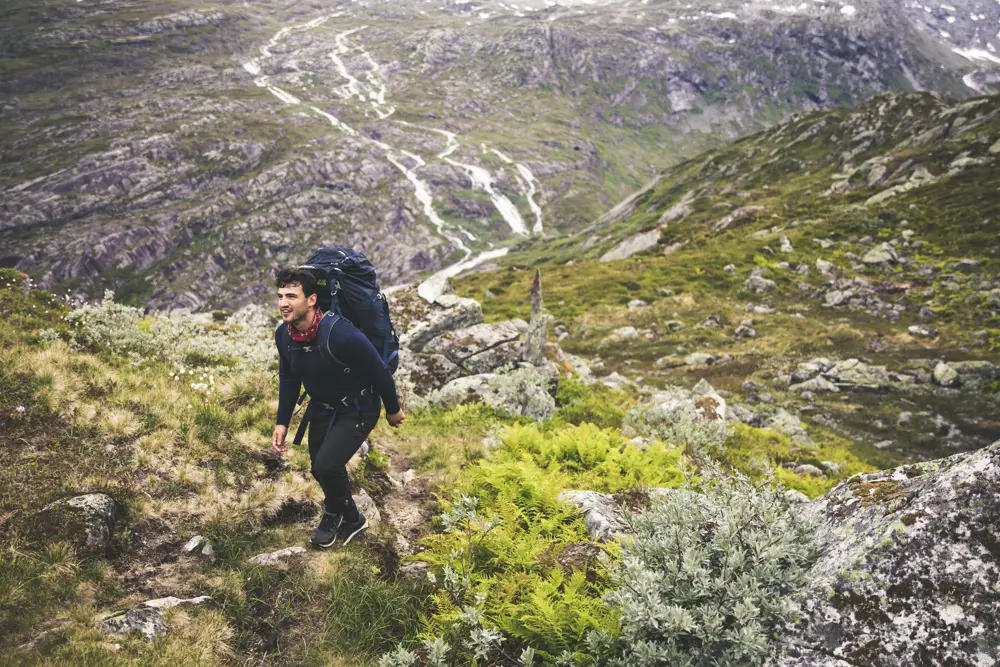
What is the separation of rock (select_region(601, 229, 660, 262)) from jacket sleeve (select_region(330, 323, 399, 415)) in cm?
6542

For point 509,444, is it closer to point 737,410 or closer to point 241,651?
point 241,651

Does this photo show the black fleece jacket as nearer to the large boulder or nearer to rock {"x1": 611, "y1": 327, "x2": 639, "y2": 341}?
the large boulder

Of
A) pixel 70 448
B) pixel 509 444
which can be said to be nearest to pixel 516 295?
pixel 509 444

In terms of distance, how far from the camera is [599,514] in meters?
6.16

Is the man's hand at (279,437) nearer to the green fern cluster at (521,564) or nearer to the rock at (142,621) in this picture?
the rock at (142,621)

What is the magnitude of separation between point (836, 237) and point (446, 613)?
184 feet

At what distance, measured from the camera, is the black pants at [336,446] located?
5996 millimetres

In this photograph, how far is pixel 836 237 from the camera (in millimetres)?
47875

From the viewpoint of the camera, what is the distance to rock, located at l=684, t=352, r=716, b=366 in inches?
1115

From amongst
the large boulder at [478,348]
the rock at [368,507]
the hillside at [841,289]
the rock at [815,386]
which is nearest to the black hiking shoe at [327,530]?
the rock at [368,507]

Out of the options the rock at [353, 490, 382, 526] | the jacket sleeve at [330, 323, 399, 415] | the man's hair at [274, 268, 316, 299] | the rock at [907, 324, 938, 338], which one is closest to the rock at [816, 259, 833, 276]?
the rock at [907, 324, 938, 338]

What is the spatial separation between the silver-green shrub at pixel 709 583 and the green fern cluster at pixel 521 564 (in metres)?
0.52

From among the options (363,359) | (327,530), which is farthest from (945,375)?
(327,530)

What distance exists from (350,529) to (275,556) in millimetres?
941
